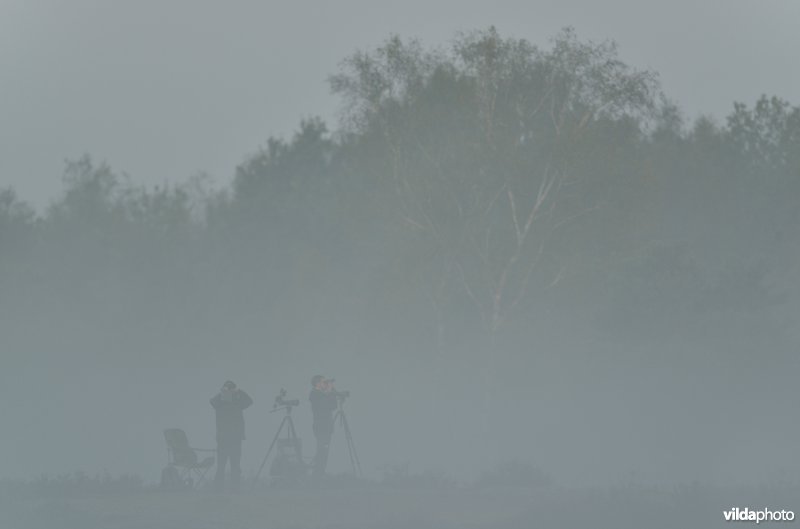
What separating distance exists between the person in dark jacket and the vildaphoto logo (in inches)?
311

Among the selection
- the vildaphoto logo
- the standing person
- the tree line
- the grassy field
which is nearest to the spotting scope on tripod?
the standing person

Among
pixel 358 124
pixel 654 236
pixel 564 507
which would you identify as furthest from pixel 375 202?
pixel 564 507

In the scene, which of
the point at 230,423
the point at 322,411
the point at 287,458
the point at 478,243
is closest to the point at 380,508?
the point at 287,458

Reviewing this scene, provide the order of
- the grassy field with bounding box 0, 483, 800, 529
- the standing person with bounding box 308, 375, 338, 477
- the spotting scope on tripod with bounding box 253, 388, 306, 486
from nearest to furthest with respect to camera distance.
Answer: the grassy field with bounding box 0, 483, 800, 529 < the spotting scope on tripod with bounding box 253, 388, 306, 486 < the standing person with bounding box 308, 375, 338, 477

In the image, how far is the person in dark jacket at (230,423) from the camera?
71.7 ft

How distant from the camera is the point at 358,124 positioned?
44.1 metres

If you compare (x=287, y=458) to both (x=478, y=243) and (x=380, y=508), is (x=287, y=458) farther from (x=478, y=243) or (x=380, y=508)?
(x=478, y=243)

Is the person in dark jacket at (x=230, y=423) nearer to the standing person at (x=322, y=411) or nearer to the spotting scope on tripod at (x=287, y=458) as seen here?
the spotting scope on tripod at (x=287, y=458)

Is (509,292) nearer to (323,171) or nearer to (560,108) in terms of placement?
(560,108)

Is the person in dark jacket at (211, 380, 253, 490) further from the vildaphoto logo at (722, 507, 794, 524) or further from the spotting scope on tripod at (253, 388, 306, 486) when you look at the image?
the vildaphoto logo at (722, 507, 794, 524)

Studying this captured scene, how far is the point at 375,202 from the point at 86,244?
2469 cm

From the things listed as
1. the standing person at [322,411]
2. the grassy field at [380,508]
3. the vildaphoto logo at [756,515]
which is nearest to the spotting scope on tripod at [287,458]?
the standing person at [322,411]

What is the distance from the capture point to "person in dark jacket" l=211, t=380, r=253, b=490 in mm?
21844

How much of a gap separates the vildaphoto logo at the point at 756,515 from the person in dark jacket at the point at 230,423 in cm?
790
